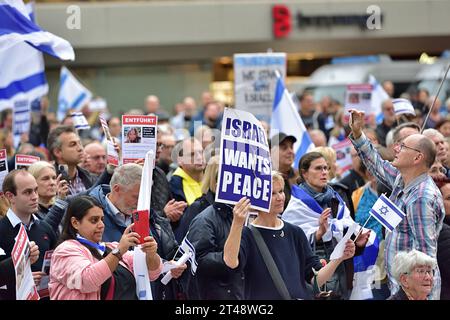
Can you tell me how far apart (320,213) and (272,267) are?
4.90 feet

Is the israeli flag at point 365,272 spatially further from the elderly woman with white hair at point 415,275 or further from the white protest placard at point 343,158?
the white protest placard at point 343,158

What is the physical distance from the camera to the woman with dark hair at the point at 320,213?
811 centimetres

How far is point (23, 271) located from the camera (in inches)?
250

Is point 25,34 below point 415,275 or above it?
above

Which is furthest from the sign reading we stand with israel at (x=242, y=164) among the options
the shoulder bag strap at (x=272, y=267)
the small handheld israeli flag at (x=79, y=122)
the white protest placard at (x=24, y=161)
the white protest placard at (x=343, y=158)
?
the white protest placard at (x=343, y=158)

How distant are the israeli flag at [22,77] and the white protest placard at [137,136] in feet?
11.3

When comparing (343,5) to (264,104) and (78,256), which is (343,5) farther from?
(78,256)

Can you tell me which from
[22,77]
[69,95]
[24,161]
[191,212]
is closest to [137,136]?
[191,212]

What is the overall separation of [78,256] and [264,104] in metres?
7.88

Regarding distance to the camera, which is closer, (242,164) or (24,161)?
(242,164)

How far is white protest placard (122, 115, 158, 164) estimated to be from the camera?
8547 mm

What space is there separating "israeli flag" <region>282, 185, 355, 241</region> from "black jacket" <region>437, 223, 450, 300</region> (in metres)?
0.73

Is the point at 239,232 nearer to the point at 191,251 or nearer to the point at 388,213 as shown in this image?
the point at 191,251

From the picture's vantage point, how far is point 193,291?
300 inches
